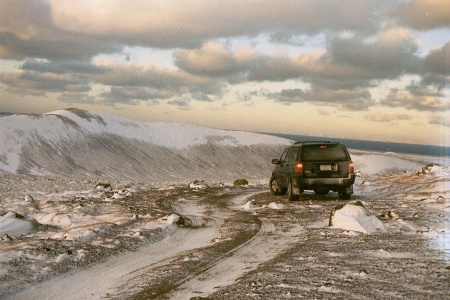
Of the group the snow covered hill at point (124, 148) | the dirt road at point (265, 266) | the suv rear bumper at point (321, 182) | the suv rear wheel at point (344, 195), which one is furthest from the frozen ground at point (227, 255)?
the snow covered hill at point (124, 148)

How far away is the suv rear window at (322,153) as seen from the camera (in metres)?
13.4

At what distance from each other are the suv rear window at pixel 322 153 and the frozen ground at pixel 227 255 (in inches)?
97.3

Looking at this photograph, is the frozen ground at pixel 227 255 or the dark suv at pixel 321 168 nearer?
the frozen ground at pixel 227 255

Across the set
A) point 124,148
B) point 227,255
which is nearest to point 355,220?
point 227,255

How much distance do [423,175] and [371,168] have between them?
75102 mm

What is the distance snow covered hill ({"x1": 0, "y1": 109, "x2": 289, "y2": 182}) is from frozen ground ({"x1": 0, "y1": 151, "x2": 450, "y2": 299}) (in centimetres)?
5408

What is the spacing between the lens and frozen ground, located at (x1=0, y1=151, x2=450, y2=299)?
488 cm

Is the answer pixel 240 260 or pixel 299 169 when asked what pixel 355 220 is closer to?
pixel 240 260

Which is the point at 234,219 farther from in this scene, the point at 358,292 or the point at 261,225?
the point at 358,292

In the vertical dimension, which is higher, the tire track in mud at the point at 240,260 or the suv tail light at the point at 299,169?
the suv tail light at the point at 299,169

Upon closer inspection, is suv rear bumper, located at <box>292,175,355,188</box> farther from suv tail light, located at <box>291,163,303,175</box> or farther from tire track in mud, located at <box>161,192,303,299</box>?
tire track in mud, located at <box>161,192,303,299</box>

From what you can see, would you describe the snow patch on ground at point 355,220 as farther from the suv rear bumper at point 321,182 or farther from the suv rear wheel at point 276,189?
the suv rear wheel at point 276,189

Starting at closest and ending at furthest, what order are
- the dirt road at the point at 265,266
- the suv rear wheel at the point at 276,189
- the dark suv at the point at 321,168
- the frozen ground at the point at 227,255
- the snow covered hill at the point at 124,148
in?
the dirt road at the point at 265,266 < the frozen ground at the point at 227,255 < the dark suv at the point at 321,168 < the suv rear wheel at the point at 276,189 < the snow covered hill at the point at 124,148

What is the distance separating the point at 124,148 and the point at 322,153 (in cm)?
7866
